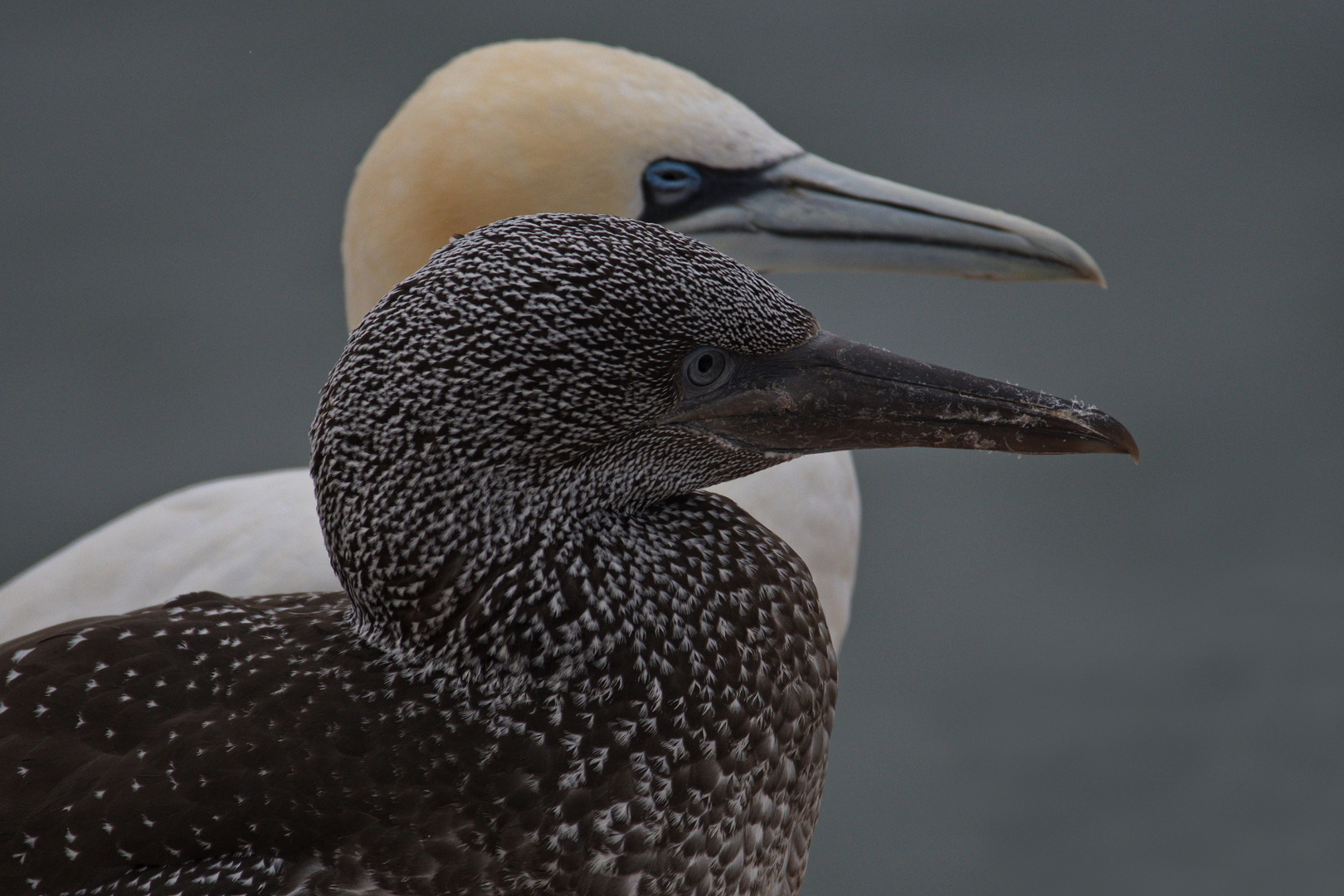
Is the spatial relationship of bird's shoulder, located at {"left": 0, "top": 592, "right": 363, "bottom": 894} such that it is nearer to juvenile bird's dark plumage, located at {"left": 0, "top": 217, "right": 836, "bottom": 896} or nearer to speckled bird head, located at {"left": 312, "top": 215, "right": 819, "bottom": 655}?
juvenile bird's dark plumage, located at {"left": 0, "top": 217, "right": 836, "bottom": 896}

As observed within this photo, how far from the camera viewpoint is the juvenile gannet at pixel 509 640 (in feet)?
4.45

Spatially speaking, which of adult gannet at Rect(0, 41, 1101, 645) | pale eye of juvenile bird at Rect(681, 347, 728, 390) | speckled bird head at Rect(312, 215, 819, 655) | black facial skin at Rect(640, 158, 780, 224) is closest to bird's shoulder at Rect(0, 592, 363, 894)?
speckled bird head at Rect(312, 215, 819, 655)

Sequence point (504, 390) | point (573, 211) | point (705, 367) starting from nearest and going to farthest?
1. point (504, 390)
2. point (705, 367)
3. point (573, 211)

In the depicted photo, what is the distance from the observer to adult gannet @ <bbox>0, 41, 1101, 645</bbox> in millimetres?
2150

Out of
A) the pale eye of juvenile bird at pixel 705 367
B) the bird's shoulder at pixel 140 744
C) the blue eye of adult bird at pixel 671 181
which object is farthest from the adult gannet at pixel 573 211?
the pale eye of juvenile bird at pixel 705 367

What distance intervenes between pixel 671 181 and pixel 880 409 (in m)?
0.86

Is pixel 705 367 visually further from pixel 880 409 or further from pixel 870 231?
pixel 870 231

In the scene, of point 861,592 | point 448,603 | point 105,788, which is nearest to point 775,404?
point 448,603

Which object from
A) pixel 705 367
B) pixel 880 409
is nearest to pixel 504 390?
pixel 705 367

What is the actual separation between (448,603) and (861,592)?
2.31m

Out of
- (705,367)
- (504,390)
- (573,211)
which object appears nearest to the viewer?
(504,390)

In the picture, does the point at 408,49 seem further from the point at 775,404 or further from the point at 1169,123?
the point at 775,404

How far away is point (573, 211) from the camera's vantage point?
219cm

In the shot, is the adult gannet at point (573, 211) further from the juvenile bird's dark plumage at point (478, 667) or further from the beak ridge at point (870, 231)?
the juvenile bird's dark plumage at point (478, 667)
